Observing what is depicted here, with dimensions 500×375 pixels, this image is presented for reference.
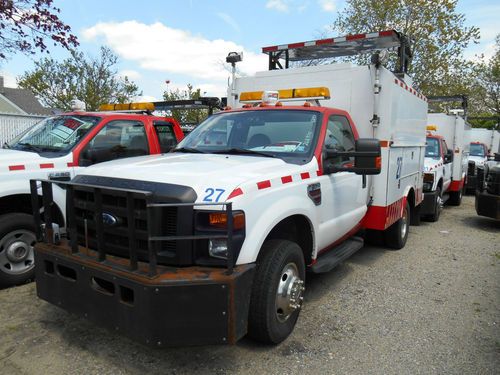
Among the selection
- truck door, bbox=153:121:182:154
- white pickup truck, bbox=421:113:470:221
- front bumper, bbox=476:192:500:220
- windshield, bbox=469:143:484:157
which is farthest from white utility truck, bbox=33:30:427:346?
windshield, bbox=469:143:484:157

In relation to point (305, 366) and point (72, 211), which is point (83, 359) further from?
point (305, 366)

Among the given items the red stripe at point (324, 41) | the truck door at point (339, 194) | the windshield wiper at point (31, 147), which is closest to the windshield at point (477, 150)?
the red stripe at point (324, 41)

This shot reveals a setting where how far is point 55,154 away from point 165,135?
1684 millimetres

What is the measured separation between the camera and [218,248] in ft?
8.50

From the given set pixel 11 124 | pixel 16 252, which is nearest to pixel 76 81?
pixel 11 124

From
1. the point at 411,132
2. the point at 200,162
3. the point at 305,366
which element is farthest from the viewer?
the point at 411,132

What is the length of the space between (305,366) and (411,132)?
4.32 m

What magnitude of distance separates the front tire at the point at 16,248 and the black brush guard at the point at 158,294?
5.97 feet

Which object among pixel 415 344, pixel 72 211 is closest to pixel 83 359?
pixel 72 211

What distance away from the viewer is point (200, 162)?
330cm

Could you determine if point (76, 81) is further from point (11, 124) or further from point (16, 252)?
point (16, 252)

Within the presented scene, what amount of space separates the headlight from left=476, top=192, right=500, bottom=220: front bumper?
23.1 feet

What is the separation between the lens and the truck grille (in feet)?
8.52

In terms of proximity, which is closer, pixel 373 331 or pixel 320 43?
pixel 373 331
